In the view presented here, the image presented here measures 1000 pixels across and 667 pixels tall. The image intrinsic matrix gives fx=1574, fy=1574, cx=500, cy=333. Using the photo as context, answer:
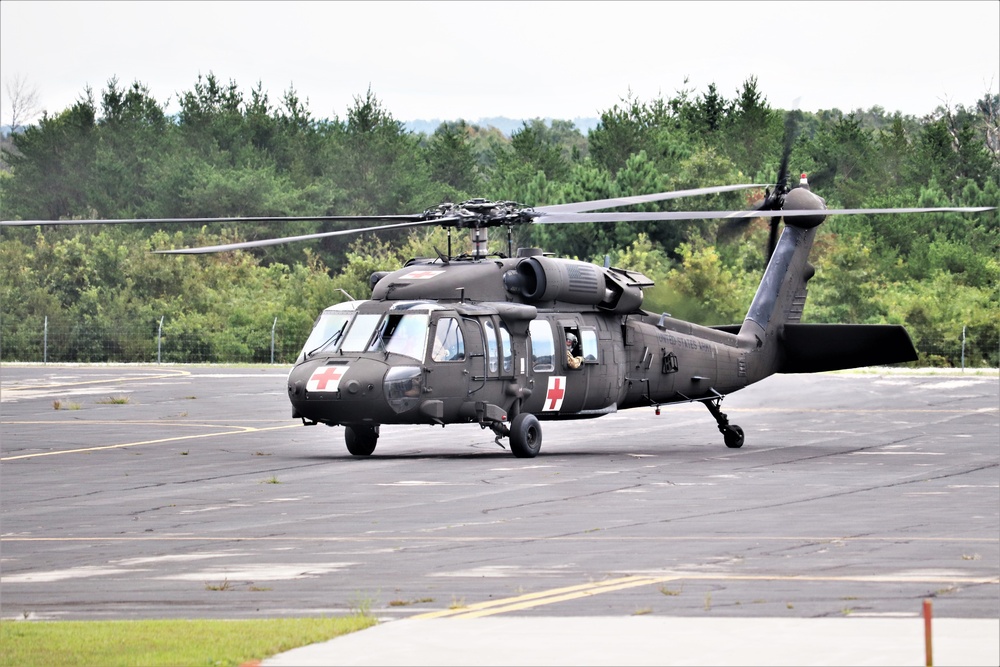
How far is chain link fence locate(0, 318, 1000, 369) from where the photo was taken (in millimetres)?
66188

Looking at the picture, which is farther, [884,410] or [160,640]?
[884,410]

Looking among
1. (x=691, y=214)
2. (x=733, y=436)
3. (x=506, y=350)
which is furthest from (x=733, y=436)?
(x=691, y=214)

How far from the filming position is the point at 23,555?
1516cm

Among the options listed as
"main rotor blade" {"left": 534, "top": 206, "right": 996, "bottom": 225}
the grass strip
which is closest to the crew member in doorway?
"main rotor blade" {"left": 534, "top": 206, "right": 996, "bottom": 225}

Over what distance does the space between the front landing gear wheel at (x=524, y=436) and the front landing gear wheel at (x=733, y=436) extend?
4370 millimetres

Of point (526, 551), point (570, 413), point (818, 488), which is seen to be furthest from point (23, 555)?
point (570, 413)

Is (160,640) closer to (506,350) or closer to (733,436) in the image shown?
(506,350)

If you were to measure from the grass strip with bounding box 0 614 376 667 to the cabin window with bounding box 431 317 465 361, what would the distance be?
44.5ft

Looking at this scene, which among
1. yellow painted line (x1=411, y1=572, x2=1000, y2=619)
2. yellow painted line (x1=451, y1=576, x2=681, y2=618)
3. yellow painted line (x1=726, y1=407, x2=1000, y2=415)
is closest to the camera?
yellow painted line (x1=451, y1=576, x2=681, y2=618)

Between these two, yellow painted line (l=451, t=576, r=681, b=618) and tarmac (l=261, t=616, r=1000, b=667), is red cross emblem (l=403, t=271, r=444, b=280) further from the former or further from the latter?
tarmac (l=261, t=616, r=1000, b=667)

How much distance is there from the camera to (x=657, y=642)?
10.2 m

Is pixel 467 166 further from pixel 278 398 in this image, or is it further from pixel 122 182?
pixel 278 398

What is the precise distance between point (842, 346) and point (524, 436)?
7324 millimetres

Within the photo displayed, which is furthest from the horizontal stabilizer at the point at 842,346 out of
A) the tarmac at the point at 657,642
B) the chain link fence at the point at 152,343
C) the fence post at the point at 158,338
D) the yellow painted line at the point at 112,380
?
the fence post at the point at 158,338
